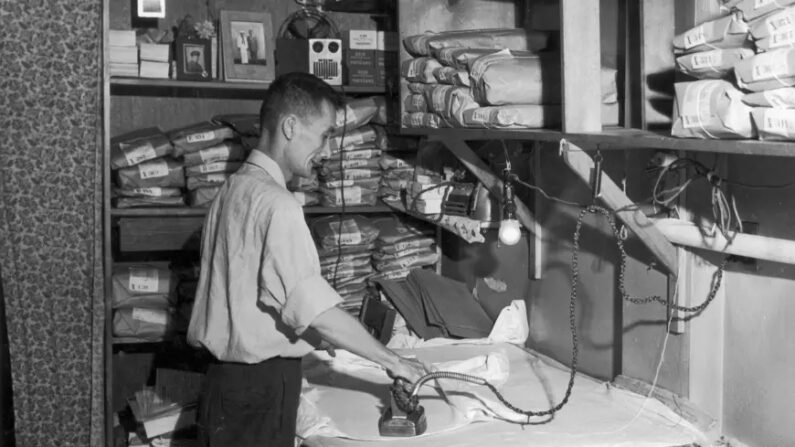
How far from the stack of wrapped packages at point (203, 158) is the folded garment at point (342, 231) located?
0.46 metres

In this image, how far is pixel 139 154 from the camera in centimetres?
407

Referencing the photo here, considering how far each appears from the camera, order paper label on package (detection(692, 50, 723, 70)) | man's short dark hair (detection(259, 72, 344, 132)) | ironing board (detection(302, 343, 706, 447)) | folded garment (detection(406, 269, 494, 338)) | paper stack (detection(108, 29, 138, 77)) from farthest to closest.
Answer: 1. paper stack (detection(108, 29, 138, 77))
2. folded garment (detection(406, 269, 494, 338))
3. man's short dark hair (detection(259, 72, 344, 132))
4. ironing board (detection(302, 343, 706, 447))
5. paper label on package (detection(692, 50, 723, 70))

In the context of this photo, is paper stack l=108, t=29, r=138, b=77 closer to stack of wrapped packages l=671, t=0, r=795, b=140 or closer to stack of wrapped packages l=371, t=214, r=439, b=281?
stack of wrapped packages l=371, t=214, r=439, b=281

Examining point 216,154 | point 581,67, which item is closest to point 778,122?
point 581,67

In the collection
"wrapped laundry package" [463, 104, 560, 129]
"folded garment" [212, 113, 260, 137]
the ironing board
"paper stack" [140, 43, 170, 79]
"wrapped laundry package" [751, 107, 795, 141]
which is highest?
"paper stack" [140, 43, 170, 79]

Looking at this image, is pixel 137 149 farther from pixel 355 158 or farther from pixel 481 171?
pixel 481 171

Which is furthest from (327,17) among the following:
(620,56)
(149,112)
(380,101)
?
(620,56)

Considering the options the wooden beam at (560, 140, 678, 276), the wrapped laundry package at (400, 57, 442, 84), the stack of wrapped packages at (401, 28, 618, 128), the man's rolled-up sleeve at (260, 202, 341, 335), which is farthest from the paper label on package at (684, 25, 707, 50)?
the wrapped laundry package at (400, 57, 442, 84)

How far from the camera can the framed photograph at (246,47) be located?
417cm

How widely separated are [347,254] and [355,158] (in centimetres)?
42

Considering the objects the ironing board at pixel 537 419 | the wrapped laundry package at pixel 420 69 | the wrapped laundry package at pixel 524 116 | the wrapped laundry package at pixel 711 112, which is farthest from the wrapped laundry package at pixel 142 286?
the wrapped laundry package at pixel 711 112

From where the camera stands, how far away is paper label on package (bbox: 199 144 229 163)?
4156 mm

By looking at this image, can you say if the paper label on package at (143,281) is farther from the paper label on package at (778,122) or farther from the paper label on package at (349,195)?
the paper label on package at (778,122)

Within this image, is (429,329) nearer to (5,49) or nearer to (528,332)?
(528,332)
